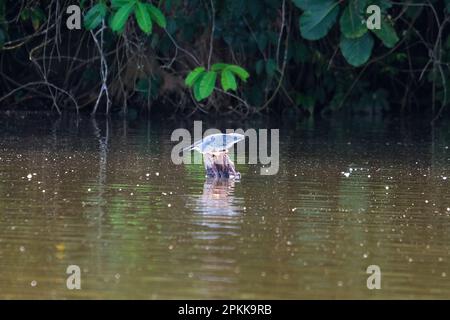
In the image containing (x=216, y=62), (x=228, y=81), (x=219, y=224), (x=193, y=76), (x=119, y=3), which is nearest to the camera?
(x=219, y=224)

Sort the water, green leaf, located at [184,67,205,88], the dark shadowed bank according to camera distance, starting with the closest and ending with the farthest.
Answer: the water, green leaf, located at [184,67,205,88], the dark shadowed bank

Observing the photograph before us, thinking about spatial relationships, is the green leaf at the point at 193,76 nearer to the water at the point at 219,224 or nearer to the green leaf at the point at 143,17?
the green leaf at the point at 143,17

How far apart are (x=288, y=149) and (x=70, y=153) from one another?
2.20m

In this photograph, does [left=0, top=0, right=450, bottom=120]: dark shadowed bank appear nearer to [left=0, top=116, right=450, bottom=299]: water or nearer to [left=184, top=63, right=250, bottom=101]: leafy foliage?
[left=184, top=63, right=250, bottom=101]: leafy foliage

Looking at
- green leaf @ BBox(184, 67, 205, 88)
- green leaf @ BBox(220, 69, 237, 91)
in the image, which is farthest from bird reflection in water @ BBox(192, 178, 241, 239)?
green leaf @ BBox(184, 67, 205, 88)

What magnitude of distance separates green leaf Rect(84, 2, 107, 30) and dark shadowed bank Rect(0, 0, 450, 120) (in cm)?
151

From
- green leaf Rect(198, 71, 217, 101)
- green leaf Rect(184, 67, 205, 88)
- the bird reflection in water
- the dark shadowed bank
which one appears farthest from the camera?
the dark shadowed bank

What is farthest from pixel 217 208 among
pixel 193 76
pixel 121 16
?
pixel 121 16

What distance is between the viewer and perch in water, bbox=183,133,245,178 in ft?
32.4

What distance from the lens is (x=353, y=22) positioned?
482 inches

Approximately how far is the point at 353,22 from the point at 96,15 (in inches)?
116

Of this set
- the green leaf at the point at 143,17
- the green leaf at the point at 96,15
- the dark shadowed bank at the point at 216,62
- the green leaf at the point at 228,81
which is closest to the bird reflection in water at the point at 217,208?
the green leaf at the point at 228,81

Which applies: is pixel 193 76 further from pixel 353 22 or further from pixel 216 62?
pixel 216 62
